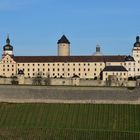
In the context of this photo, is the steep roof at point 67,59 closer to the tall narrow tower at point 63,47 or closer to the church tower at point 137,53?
the church tower at point 137,53

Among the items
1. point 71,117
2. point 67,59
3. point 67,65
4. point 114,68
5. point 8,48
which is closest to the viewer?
point 71,117

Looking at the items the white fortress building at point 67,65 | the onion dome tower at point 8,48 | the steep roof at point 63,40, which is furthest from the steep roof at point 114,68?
the onion dome tower at point 8,48

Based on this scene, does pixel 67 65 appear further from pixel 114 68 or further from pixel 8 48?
pixel 8 48

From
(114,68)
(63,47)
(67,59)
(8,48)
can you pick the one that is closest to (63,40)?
(63,47)

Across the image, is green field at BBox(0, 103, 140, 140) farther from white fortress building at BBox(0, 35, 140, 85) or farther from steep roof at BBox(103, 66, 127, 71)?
white fortress building at BBox(0, 35, 140, 85)

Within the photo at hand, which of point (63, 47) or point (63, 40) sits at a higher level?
point (63, 40)

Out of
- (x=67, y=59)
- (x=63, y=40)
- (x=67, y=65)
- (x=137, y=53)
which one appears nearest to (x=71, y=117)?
(x=67, y=65)

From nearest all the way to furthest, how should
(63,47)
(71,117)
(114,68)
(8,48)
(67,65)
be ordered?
(71,117) < (114,68) < (67,65) < (8,48) < (63,47)

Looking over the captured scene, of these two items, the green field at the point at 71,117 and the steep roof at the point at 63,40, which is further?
the steep roof at the point at 63,40

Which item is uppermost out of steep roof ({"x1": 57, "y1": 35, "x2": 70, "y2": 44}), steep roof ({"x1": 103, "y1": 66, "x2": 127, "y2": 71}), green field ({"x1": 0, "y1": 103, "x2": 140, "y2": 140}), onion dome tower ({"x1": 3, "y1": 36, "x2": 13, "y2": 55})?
steep roof ({"x1": 57, "y1": 35, "x2": 70, "y2": 44})

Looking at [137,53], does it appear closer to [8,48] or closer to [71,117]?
[8,48]

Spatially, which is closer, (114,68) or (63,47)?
(114,68)

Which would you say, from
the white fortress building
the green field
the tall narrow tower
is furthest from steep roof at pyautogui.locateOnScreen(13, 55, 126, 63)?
the green field

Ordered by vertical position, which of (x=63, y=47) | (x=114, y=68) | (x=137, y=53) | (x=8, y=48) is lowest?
(x=114, y=68)
